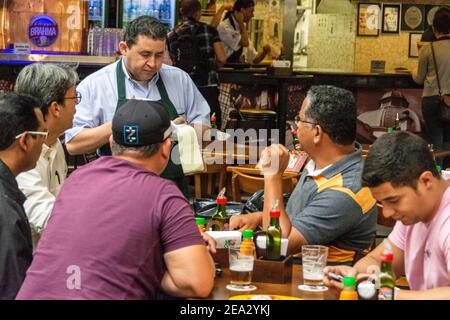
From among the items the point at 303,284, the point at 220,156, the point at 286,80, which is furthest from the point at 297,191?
the point at 286,80

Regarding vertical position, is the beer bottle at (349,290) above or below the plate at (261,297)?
above

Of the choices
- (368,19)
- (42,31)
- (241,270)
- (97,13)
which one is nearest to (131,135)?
(241,270)

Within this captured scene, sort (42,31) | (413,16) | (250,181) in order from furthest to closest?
1. (413,16)
2. (42,31)
3. (250,181)

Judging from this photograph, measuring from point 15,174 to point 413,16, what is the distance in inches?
492

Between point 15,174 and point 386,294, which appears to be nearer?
point 386,294

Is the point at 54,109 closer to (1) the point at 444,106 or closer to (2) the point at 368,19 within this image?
(1) the point at 444,106

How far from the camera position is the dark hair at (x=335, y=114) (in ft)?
14.2

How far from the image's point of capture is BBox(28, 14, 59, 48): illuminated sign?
984cm

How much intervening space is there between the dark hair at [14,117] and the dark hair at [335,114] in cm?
141

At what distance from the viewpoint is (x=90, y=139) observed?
521 cm

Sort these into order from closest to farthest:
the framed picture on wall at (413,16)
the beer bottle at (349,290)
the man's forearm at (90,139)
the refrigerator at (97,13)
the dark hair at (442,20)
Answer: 1. the beer bottle at (349,290)
2. the man's forearm at (90,139)
3. the dark hair at (442,20)
4. the refrigerator at (97,13)
5. the framed picture on wall at (413,16)

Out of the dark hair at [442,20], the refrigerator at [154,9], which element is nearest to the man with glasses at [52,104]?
the refrigerator at [154,9]

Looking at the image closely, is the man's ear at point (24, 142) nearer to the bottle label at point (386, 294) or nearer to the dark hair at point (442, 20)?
the bottle label at point (386, 294)

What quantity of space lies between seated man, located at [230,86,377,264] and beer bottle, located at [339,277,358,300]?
0.89 m
